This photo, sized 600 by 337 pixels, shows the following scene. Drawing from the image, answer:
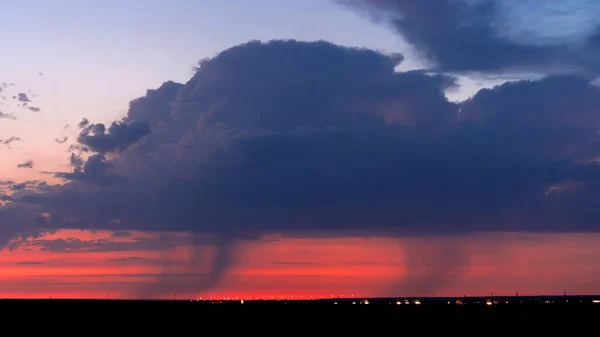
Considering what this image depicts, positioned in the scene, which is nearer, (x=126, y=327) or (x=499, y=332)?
(x=499, y=332)

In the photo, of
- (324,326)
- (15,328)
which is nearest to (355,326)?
(324,326)

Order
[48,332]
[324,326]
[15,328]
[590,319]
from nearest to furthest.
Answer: [48,332] < [15,328] < [324,326] < [590,319]

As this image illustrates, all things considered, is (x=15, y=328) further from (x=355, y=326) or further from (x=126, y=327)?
(x=355, y=326)

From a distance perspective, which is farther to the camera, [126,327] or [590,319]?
[590,319]

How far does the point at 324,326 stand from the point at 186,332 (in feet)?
102

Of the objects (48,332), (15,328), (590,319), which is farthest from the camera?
(590,319)

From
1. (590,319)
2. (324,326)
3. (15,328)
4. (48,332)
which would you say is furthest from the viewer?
(590,319)

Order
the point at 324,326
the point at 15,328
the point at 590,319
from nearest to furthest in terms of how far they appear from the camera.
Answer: the point at 15,328, the point at 324,326, the point at 590,319

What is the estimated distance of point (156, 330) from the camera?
134 meters

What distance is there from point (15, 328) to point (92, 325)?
1739cm

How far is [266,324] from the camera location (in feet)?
513

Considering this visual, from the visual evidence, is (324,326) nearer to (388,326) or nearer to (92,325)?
(388,326)

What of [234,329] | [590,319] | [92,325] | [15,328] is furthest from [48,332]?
[590,319]

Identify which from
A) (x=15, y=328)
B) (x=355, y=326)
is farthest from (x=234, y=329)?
(x=15, y=328)
